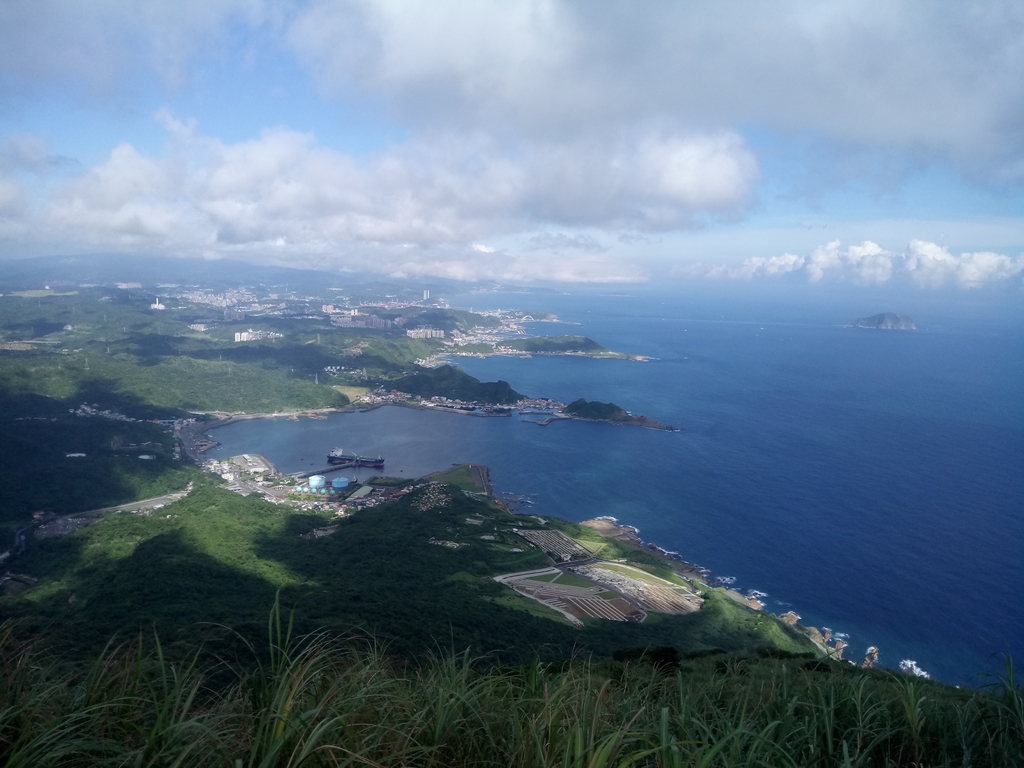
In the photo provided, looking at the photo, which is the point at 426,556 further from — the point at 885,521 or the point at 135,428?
the point at 135,428

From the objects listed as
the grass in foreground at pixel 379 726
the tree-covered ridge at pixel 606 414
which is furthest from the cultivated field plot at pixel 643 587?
the tree-covered ridge at pixel 606 414

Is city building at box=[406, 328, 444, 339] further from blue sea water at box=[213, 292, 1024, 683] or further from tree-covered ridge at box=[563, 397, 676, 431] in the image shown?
tree-covered ridge at box=[563, 397, 676, 431]

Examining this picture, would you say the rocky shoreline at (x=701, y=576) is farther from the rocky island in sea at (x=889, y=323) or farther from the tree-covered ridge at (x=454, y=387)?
the rocky island in sea at (x=889, y=323)

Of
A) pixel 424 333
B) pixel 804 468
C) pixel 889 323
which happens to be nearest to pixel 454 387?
pixel 804 468

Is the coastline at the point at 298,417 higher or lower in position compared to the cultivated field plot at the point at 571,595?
lower

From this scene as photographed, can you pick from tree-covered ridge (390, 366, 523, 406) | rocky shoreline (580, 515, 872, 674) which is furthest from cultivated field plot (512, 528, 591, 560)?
tree-covered ridge (390, 366, 523, 406)
